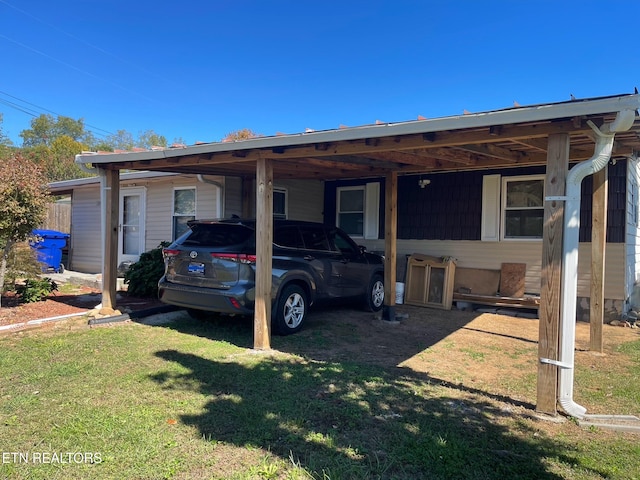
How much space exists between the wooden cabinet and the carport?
6.14ft

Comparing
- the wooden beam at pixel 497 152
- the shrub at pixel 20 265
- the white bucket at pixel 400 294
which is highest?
the wooden beam at pixel 497 152

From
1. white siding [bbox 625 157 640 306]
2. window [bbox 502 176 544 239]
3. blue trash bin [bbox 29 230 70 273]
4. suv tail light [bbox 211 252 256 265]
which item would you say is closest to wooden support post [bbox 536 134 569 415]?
suv tail light [bbox 211 252 256 265]

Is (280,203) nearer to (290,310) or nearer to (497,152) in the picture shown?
(290,310)

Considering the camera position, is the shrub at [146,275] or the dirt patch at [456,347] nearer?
the dirt patch at [456,347]

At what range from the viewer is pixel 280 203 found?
33.9 ft

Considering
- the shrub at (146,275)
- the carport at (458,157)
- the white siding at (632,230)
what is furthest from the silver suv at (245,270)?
the white siding at (632,230)

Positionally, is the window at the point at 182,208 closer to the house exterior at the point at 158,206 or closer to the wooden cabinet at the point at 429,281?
the house exterior at the point at 158,206

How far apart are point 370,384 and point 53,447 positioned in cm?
273

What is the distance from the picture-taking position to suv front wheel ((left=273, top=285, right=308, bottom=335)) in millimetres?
6316

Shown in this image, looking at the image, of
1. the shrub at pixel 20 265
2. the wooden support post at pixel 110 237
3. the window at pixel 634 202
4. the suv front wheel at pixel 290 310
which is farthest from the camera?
the window at pixel 634 202

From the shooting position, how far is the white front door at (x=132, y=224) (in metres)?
11.7

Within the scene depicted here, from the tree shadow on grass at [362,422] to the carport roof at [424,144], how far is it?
8.26 feet

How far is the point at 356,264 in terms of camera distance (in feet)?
26.0

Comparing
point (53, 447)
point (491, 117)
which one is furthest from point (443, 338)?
point (53, 447)
